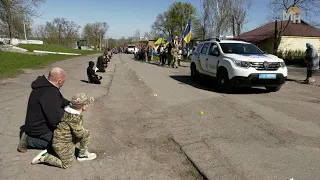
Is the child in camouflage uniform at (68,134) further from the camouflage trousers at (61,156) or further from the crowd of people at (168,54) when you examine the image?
the crowd of people at (168,54)

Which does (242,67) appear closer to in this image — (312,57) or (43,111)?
(312,57)

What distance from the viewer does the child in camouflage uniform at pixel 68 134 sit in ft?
12.8

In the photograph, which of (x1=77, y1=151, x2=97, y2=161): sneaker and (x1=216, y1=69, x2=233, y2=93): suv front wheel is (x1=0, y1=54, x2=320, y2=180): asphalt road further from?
(x1=216, y1=69, x2=233, y2=93): suv front wheel

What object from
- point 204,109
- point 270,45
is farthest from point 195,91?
point 270,45

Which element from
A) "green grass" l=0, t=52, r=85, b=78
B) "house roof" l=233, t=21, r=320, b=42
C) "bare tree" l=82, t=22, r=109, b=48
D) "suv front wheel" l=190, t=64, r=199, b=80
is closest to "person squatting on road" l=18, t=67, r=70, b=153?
"suv front wheel" l=190, t=64, r=199, b=80

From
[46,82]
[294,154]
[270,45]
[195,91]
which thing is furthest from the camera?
[270,45]

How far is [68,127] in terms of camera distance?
3.94 metres

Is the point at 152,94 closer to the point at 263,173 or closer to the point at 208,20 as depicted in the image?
the point at 263,173

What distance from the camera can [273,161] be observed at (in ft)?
14.0

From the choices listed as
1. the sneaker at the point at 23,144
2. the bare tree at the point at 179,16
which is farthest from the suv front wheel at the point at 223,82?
the bare tree at the point at 179,16

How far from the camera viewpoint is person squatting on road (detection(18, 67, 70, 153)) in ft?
13.5

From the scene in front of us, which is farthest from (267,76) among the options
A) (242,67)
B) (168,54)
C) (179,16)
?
(179,16)

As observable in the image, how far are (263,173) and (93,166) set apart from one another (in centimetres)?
224

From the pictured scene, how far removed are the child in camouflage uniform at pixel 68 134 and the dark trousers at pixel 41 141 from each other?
22 centimetres
